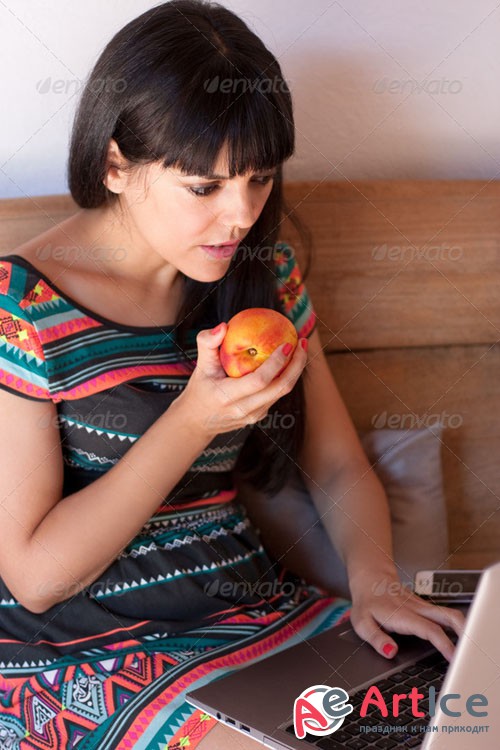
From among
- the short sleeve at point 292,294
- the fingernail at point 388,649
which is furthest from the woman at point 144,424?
the short sleeve at point 292,294

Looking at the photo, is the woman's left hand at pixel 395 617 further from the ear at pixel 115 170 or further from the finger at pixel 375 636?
the ear at pixel 115 170

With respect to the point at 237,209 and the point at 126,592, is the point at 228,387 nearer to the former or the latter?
the point at 237,209

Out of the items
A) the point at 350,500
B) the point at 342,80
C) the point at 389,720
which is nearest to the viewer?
the point at 389,720

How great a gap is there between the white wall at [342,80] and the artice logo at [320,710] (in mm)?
894

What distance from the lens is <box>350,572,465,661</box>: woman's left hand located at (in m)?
1.09

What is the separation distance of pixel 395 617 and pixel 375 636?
34 mm

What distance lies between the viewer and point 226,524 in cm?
131

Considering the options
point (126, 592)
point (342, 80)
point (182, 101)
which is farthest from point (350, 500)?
point (342, 80)

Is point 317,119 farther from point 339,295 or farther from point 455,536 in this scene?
point 455,536

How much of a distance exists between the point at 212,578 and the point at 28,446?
32 centimetres

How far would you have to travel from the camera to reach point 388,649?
109 cm

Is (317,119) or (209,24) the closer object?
(209,24)

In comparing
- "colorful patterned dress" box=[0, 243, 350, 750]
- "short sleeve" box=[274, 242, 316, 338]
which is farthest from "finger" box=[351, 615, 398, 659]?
"short sleeve" box=[274, 242, 316, 338]

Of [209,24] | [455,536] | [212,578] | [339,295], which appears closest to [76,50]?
[209,24]
